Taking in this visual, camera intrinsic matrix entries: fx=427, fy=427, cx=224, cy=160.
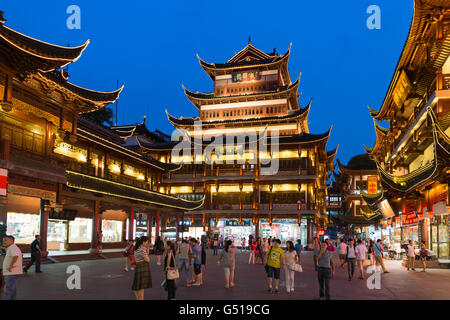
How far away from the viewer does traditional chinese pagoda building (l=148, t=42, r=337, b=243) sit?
52719mm

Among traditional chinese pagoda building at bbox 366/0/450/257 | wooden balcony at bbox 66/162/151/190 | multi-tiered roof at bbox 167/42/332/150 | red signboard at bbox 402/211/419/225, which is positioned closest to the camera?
traditional chinese pagoda building at bbox 366/0/450/257

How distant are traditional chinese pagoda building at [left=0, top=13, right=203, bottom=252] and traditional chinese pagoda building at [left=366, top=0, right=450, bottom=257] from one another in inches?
686

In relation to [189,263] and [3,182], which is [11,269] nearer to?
[189,263]

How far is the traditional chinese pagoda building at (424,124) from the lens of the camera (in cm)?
1997

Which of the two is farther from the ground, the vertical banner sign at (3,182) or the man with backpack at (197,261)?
the vertical banner sign at (3,182)

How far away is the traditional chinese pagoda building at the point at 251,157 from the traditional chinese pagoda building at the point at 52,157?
19.6 meters

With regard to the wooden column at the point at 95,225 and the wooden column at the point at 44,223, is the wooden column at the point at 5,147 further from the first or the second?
the wooden column at the point at 95,225

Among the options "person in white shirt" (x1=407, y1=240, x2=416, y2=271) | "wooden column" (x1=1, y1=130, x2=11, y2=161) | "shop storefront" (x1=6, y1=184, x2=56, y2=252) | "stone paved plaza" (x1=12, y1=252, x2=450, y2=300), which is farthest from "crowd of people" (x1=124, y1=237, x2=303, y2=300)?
"person in white shirt" (x1=407, y1=240, x2=416, y2=271)

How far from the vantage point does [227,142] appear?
57.2 metres

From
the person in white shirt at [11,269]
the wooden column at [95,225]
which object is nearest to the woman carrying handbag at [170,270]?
the person in white shirt at [11,269]

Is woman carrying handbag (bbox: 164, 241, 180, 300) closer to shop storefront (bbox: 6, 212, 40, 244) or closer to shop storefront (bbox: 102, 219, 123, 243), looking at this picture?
shop storefront (bbox: 6, 212, 40, 244)

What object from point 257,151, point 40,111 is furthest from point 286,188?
point 40,111

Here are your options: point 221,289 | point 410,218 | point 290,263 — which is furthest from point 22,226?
point 410,218

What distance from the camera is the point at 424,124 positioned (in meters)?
25.2
